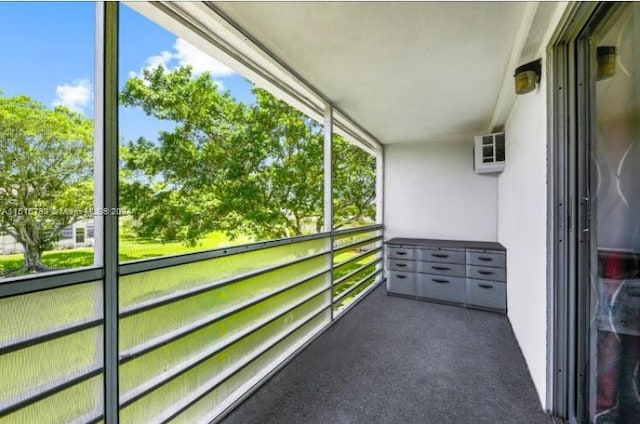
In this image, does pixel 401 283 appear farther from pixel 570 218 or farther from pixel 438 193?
pixel 570 218

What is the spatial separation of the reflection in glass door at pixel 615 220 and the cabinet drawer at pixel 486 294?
1.88m

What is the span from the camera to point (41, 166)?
104 cm

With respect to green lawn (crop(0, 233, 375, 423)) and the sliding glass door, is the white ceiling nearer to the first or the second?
the sliding glass door

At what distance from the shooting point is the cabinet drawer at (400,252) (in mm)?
3725

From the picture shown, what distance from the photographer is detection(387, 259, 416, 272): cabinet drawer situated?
3.70 m

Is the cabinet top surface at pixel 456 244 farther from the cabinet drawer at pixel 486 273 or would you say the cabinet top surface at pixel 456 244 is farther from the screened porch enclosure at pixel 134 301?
the screened porch enclosure at pixel 134 301

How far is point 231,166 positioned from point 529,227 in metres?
4.11

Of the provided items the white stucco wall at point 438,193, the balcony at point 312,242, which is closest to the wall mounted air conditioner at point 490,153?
the balcony at point 312,242

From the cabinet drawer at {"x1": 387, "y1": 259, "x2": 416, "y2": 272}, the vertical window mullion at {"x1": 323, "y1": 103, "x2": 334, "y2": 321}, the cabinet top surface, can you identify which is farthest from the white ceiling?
the cabinet drawer at {"x1": 387, "y1": 259, "x2": 416, "y2": 272}

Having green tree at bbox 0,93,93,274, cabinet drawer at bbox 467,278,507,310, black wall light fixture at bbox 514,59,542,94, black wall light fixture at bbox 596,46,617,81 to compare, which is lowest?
cabinet drawer at bbox 467,278,507,310

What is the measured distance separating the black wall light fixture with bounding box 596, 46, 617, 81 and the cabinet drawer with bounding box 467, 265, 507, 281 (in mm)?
2394

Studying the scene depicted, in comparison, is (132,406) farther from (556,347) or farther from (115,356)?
(556,347)

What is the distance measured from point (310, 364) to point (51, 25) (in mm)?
2380

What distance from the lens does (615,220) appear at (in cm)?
122
